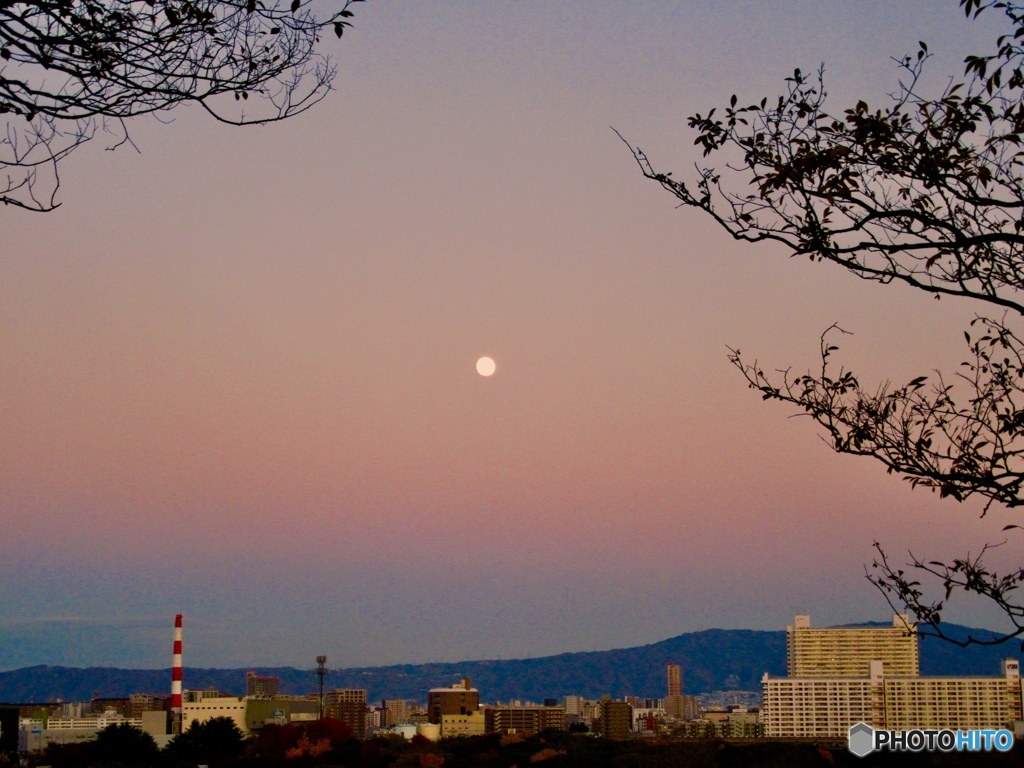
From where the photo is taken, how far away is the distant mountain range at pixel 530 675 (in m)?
149

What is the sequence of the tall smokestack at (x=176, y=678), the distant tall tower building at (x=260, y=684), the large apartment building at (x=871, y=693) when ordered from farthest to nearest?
the distant tall tower building at (x=260, y=684)
the large apartment building at (x=871, y=693)
the tall smokestack at (x=176, y=678)

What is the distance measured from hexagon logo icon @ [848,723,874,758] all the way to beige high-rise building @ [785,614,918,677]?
237ft

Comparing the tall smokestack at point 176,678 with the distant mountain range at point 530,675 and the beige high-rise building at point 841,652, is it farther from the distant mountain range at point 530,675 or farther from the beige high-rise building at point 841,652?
the distant mountain range at point 530,675

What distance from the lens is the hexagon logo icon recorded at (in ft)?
42.3

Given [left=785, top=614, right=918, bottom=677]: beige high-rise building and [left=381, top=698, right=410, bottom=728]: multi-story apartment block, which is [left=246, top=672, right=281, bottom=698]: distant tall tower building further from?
[left=785, top=614, right=918, bottom=677]: beige high-rise building

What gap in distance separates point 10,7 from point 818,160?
10.7 ft

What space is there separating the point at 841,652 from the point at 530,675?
307 feet

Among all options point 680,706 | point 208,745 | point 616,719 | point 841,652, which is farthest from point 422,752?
point 680,706

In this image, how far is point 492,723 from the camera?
64312 mm

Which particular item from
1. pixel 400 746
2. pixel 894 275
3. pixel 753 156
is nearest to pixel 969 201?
pixel 894 275

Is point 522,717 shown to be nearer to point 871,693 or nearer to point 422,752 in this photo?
point 871,693

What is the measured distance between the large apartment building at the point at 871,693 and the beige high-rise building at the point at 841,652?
0.27 ft

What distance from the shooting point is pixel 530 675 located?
577ft

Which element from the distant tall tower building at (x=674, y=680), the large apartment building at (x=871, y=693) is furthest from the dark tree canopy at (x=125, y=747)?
the distant tall tower building at (x=674, y=680)
